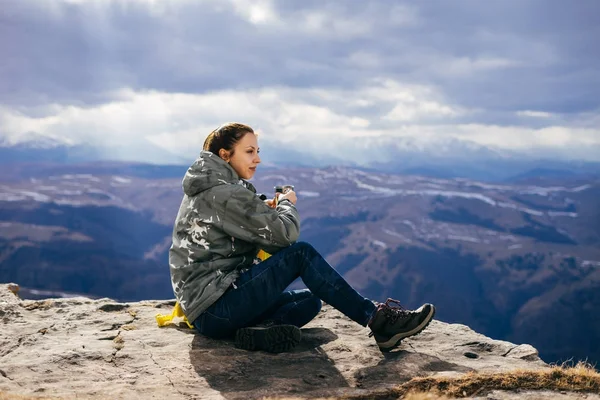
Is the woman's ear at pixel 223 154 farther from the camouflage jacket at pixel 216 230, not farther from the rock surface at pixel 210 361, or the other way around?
the rock surface at pixel 210 361

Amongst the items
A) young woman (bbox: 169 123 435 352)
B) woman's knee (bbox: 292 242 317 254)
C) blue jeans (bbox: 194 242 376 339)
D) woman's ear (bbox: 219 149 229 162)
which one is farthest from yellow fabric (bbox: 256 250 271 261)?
woman's ear (bbox: 219 149 229 162)

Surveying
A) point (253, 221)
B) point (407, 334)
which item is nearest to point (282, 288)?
point (253, 221)

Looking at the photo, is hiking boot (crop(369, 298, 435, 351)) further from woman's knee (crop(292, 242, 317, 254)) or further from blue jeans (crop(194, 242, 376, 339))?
woman's knee (crop(292, 242, 317, 254))

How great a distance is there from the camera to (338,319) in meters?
10.4

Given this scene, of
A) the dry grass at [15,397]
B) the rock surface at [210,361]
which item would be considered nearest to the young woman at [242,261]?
the rock surface at [210,361]

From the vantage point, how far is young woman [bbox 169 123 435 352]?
7.57 metres

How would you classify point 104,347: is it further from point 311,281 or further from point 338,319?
point 338,319

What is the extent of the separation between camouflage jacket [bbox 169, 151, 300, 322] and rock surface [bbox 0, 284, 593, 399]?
932 mm

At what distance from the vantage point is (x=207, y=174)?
25.1 ft

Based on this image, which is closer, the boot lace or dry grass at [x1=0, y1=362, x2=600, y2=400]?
dry grass at [x1=0, y1=362, x2=600, y2=400]

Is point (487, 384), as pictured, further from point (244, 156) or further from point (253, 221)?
point (244, 156)

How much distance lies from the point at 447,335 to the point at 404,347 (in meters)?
1.44

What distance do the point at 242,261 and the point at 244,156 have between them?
1.59 m

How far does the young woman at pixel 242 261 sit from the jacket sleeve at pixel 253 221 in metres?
0.01
